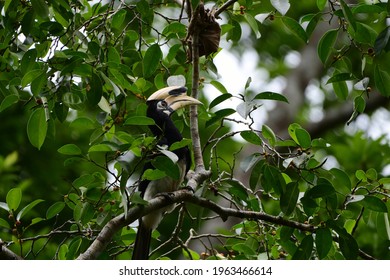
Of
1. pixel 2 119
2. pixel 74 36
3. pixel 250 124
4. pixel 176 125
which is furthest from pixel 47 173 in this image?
pixel 250 124

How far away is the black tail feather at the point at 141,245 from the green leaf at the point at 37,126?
0.58 meters

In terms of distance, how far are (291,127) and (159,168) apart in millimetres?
424

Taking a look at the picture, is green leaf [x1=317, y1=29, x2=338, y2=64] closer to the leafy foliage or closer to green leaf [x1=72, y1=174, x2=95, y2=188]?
the leafy foliage

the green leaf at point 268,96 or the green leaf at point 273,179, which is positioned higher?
the green leaf at point 268,96

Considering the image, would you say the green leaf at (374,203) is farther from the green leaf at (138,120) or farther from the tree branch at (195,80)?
the green leaf at (138,120)

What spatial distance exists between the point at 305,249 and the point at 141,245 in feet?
2.07

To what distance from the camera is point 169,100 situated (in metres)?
2.65

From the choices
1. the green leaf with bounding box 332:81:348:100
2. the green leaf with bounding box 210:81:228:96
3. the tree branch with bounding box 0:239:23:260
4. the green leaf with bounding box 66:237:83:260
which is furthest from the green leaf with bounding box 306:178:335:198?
the tree branch with bounding box 0:239:23:260

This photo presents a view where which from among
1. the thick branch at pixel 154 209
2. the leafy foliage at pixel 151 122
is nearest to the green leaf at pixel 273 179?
the leafy foliage at pixel 151 122

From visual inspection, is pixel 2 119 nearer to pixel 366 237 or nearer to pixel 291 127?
pixel 366 237

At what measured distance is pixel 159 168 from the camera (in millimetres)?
1947

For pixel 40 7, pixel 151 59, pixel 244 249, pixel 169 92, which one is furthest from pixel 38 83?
pixel 244 249

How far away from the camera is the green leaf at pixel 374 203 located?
2.05 metres

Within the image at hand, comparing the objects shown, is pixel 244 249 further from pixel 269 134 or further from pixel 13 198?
pixel 13 198
